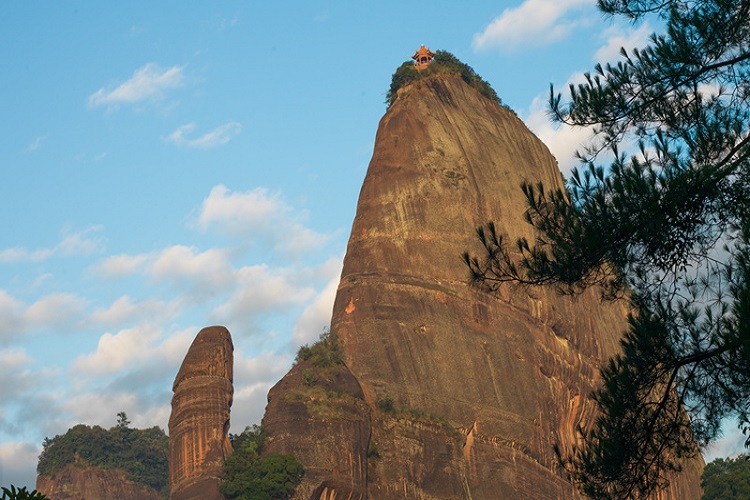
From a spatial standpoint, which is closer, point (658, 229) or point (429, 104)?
point (658, 229)

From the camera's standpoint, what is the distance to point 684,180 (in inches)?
735

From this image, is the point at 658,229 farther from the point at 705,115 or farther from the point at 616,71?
the point at 616,71

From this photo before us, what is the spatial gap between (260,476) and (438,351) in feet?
53.6

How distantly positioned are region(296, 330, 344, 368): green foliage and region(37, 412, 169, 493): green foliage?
32.7 metres

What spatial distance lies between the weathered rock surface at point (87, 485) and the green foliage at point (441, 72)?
40.6 meters

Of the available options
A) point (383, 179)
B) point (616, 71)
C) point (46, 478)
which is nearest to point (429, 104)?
point (383, 179)

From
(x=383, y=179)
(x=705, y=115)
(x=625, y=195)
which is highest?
(x=383, y=179)

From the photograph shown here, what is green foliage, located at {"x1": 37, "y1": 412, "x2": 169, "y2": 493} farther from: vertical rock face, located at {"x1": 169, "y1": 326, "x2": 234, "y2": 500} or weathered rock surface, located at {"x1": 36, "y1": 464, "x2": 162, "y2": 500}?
vertical rock face, located at {"x1": 169, "y1": 326, "x2": 234, "y2": 500}

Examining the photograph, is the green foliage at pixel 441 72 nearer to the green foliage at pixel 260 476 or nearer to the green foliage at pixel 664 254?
the green foliage at pixel 260 476

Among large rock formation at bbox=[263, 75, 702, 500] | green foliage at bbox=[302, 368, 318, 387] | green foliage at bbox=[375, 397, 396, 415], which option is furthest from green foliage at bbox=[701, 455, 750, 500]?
green foliage at bbox=[302, 368, 318, 387]

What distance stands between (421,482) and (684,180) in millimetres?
45883

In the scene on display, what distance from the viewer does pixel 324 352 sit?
67.8 metres

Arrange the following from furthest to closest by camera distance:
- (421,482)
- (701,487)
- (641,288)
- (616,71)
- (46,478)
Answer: (46,478), (701,487), (421,482), (616,71), (641,288)

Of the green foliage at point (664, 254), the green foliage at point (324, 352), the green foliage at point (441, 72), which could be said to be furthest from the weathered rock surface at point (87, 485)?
the green foliage at point (664, 254)
